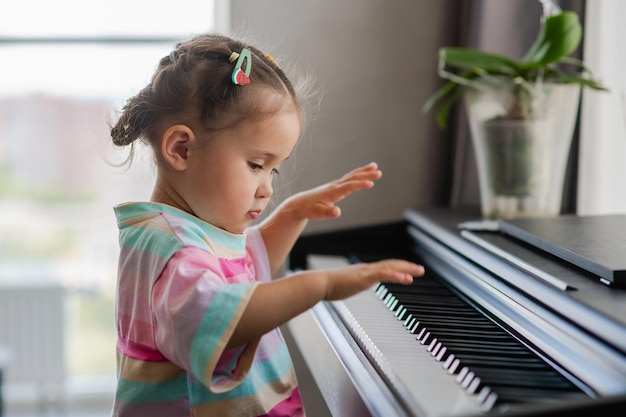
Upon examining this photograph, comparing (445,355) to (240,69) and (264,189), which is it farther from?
(240,69)

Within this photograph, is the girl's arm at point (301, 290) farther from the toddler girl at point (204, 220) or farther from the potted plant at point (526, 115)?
the potted plant at point (526, 115)

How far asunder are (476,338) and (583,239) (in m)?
0.29

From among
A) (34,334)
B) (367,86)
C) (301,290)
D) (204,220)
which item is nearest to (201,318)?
(301,290)

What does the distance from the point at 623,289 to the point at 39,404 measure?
8.45 feet

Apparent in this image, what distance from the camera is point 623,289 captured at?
102 cm

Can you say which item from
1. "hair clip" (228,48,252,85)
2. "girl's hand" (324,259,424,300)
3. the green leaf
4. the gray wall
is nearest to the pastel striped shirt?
"girl's hand" (324,259,424,300)

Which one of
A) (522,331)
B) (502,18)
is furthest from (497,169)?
(522,331)

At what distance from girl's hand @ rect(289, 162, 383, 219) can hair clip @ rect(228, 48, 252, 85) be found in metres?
0.25

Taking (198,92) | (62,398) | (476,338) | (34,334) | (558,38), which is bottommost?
(62,398)

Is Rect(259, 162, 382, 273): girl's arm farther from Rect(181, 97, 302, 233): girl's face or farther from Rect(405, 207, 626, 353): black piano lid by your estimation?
Rect(405, 207, 626, 353): black piano lid

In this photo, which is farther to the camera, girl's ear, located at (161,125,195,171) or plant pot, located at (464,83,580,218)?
plant pot, located at (464,83,580,218)

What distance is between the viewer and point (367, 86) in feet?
8.09

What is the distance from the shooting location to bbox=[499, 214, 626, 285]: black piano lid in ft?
3.50

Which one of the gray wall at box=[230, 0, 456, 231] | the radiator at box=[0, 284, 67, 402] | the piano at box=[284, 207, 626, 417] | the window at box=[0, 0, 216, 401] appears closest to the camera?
the piano at box=[284, 207, 626, 417]
